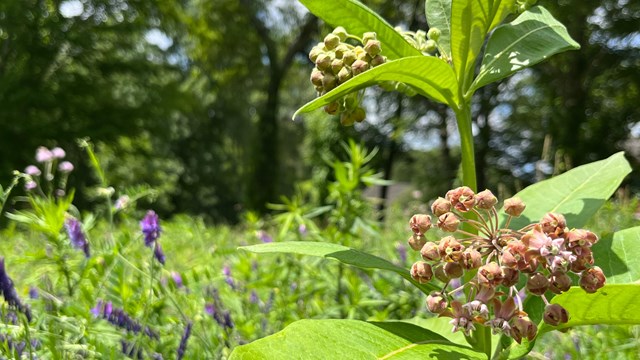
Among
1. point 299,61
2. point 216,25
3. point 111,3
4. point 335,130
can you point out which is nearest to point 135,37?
point 111,3

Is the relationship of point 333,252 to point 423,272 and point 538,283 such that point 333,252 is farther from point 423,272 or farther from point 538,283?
point 538,283

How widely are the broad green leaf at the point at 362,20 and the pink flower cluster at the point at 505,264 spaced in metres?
0.36

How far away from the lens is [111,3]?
66.3 ft

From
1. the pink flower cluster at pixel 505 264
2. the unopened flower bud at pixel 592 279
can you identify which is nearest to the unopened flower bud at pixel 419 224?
the pink flower cluster at pixel 505 264

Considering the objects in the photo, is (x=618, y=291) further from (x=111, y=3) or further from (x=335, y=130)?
(x=111, y=3)

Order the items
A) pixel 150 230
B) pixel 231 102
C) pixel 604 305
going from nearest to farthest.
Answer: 1. pixel 604 305
2. pixel 150 230
3. pixel 231 102

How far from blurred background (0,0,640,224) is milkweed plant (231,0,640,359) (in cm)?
1240

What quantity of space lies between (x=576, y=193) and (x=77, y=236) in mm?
1270

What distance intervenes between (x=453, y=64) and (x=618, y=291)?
1.70 feet

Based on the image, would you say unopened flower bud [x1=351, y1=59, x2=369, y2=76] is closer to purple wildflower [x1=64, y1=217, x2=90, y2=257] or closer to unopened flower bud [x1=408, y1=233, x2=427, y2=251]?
unopened flower bud [x1=408, y1=233, x2=427, y2=251]

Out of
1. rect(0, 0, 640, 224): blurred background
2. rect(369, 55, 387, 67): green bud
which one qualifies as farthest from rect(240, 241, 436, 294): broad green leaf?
rect(0, 0, 640, 224): blurred background

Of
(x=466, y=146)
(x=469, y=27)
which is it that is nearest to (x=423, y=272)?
(x=466, y=146)

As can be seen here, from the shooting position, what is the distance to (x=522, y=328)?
2.60ft

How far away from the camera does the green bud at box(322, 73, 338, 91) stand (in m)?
1.01
